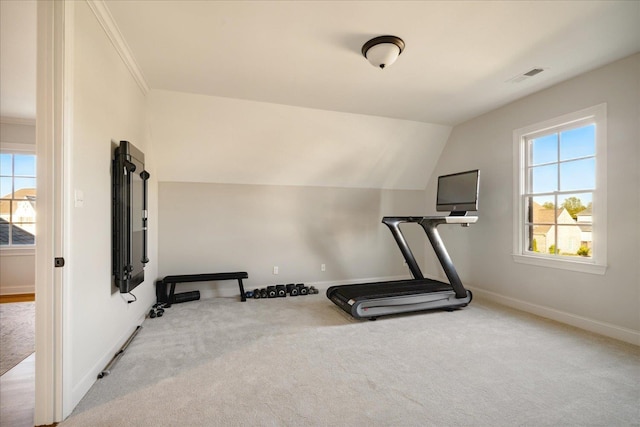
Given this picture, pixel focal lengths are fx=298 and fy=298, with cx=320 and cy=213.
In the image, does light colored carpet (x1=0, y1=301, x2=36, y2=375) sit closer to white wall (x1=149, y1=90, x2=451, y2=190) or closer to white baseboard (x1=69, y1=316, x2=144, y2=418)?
white baseboard (x1=69, y1=316, x2=144, y2=418)

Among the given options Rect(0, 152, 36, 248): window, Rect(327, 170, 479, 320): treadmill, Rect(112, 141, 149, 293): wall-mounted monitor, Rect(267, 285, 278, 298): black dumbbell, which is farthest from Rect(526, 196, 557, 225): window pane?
Rect(0, 152, 36, 248): window

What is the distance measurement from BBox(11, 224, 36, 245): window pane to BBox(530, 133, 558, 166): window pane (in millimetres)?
7650

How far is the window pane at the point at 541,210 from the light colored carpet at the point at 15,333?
218 inches

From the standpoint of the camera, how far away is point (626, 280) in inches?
113

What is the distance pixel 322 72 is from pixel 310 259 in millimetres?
2954

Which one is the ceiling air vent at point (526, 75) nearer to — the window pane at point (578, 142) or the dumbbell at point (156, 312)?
the window pane at point (578, 142)

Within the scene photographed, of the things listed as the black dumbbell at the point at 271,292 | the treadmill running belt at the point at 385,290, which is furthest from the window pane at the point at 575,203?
the black dumbbell at the point at 271,292

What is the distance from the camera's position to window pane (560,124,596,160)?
3205mm

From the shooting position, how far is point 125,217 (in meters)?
2.61

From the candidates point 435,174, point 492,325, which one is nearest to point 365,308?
point 492,325

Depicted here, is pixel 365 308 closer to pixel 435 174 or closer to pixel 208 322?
pixel 208 322

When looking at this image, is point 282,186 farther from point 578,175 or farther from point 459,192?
point 578,175

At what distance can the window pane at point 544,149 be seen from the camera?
3582mm

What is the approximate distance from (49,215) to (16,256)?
4513mm
